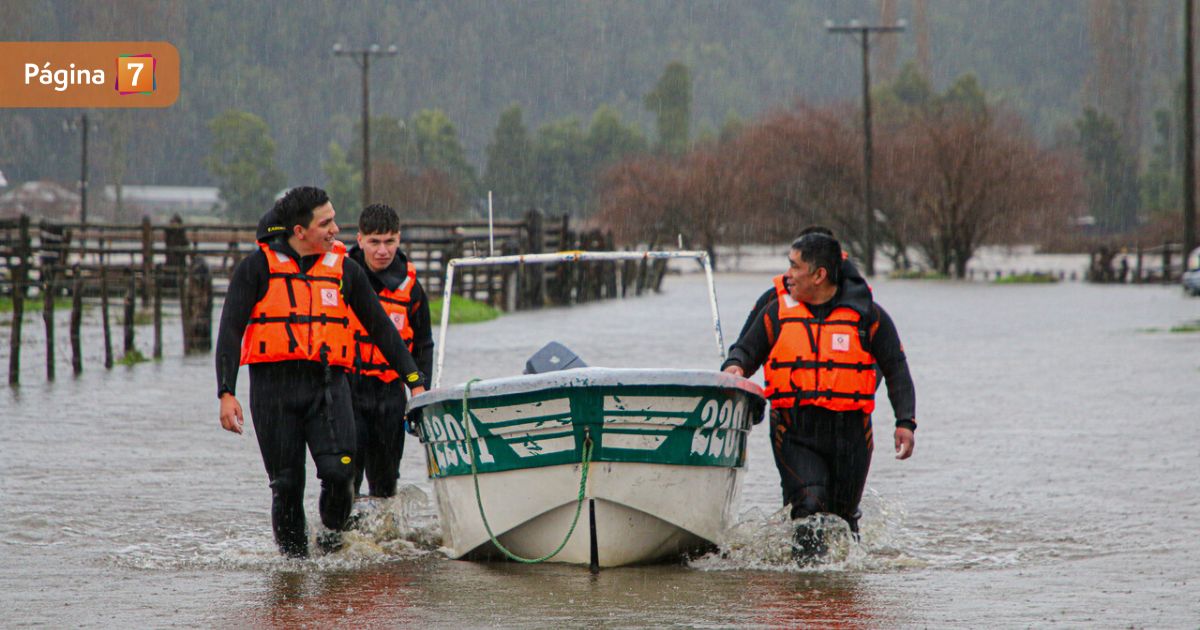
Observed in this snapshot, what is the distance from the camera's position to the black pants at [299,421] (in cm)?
754

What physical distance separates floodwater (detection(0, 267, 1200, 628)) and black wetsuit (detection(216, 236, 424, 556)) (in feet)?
1.63

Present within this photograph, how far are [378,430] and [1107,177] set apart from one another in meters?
133

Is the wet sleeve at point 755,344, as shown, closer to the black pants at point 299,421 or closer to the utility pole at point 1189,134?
the black pants at point 299,421

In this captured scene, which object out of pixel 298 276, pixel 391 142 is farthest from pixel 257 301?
pixel 391 142

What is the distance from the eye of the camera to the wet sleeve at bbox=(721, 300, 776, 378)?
7.86 m

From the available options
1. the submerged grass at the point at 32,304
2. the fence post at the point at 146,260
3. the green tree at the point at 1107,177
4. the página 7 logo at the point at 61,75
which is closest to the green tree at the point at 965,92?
the green tree at the point at 1107,177

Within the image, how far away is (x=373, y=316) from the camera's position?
7840 mm

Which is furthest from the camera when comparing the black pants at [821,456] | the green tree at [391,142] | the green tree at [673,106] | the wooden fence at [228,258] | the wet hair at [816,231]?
the green tree at [673,106]

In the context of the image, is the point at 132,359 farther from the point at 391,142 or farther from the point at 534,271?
the point at 391,142

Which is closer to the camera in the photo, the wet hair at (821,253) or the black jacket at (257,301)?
the black jacket at (257,301)

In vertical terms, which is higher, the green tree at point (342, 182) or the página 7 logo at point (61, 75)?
the página 7 logo at point (61, 75)

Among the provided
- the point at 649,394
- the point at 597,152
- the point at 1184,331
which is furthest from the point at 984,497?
the point at 597,152

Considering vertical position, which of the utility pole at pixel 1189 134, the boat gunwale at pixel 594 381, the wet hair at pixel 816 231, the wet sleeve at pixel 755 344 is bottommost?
the boat gunwale at pixel 594 381

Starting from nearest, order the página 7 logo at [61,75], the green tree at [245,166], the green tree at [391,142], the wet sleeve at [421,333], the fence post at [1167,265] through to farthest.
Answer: the wet sleeve at [421,333]
the fence post at [1167,265]
the página 7 logo at [61,75]
the green tree at [245,166]
the green tree at [391,142]
